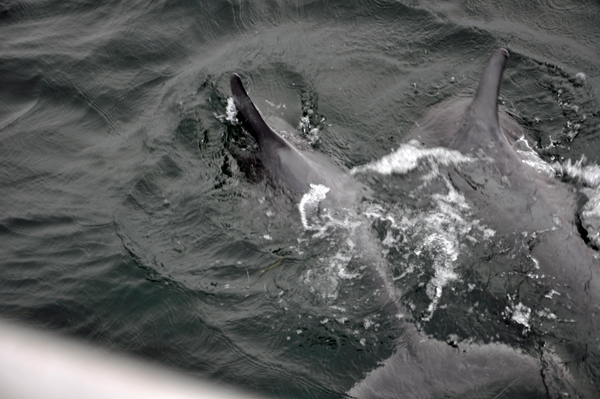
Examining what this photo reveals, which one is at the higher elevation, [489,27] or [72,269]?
[489,27]

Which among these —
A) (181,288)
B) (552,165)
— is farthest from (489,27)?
(181,288)

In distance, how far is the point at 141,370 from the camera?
42.9 inches

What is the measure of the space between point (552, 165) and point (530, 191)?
2.83 ft

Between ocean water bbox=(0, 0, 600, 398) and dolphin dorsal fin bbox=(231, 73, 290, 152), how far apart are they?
342mm

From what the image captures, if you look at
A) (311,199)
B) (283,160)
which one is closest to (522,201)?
(311,199)

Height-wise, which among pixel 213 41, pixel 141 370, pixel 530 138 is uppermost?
pixel 141 370

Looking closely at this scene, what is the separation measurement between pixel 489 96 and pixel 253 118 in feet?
7.46

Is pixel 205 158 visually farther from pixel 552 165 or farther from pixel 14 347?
pixel 14 347

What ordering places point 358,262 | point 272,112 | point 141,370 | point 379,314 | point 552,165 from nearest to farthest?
1. point 141,370
2. point 379,314
3. point 358,262
4. point 552,165
5. point 272,112

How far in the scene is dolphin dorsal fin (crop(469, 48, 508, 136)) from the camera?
17.2ft

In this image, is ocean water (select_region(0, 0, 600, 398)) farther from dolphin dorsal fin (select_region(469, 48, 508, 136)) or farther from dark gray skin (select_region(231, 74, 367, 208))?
dolphin dorsal fin (select_region(469, 48, 508, 136))

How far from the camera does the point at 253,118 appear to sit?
485 cm

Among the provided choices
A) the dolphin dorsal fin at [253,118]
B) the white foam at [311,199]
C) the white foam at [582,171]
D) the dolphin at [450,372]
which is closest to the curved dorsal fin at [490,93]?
the white foam at [582,171]

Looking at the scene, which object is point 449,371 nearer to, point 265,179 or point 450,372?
point 450,372
